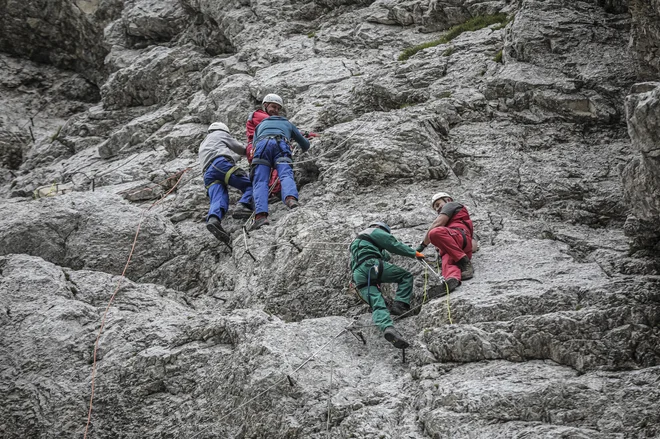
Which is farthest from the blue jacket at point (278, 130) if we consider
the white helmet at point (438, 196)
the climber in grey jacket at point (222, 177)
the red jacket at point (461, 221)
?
the red jacket at point (461, 221)

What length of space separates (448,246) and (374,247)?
1131mm

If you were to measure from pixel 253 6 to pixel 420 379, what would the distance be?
54.0 feet

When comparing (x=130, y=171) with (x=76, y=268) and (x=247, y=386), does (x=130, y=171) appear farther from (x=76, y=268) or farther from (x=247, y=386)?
(x=247, y=386)

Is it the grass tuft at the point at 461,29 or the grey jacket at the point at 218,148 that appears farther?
the grass tuft at the point at 461,29

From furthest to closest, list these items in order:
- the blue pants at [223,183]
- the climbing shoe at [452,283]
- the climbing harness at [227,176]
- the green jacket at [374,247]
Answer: the climbing harness at [227,176], the blue pants at [223,183], the green jacket at [374,247], the climbing shoe at [452,283]

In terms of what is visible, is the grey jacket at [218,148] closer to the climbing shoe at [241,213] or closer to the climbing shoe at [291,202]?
the climbing shoe at [241,213]

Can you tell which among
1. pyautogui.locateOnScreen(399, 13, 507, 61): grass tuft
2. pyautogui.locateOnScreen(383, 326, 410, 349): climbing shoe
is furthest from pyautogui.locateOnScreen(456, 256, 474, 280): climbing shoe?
pyautogui.locateOnScreen(399, 13, 507, 61): grass tuft

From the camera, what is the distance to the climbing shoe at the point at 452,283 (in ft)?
33.5

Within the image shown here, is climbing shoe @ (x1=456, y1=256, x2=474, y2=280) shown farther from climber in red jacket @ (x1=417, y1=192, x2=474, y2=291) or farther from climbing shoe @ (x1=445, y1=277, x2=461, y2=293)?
climbing shoe @ (x1=445, y1=277, x2=461, y2=293)

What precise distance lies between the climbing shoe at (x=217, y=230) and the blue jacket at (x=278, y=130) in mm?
1894

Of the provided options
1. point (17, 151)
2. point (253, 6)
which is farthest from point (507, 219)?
point (17, 151)

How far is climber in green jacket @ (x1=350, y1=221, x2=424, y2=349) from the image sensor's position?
10500mm

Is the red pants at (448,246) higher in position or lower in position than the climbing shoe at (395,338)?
higher

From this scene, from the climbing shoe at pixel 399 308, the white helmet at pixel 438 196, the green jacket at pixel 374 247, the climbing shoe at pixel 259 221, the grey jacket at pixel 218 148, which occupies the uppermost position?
the grey jacket at pixel 218 148
